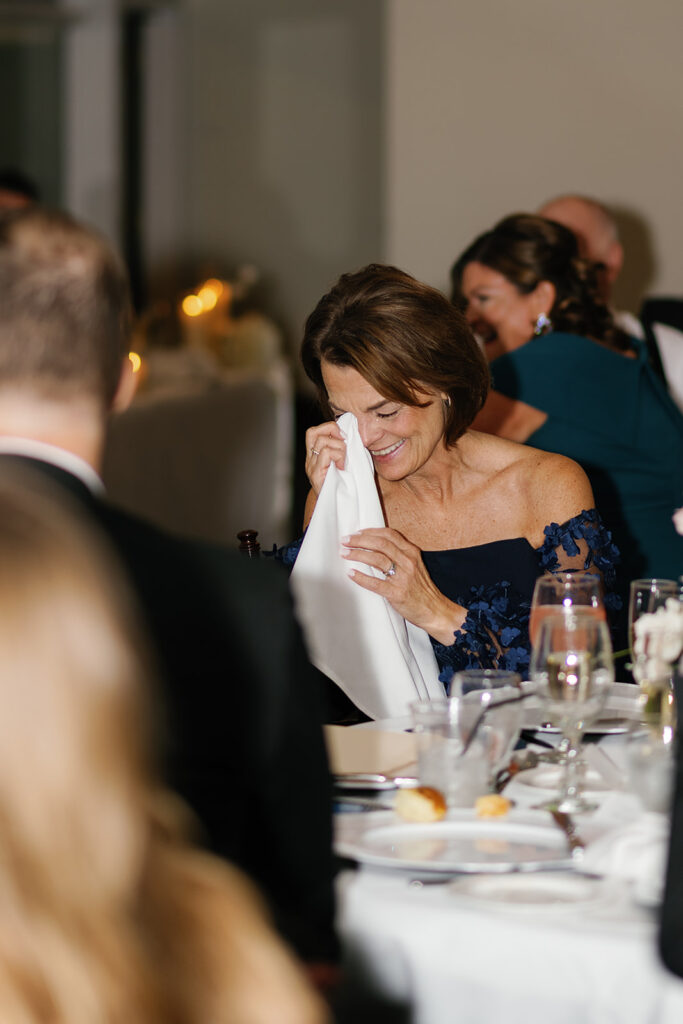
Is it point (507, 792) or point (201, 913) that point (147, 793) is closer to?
point (201, 913)

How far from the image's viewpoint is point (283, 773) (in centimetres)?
119

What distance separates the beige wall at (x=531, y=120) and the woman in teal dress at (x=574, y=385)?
181cm

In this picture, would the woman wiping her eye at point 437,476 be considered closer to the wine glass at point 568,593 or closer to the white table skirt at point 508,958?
the wine glass at point 568,593

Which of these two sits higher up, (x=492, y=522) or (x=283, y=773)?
(x=283, y=773)

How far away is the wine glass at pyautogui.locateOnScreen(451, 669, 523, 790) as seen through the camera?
5.02 ft

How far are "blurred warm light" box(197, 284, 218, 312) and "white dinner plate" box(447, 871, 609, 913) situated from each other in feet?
20.0

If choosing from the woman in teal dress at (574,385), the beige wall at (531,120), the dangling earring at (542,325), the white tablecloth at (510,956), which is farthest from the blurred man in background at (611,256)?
the white tablecloth at (510,956)

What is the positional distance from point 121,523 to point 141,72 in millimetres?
7452

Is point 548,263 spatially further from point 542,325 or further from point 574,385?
point 574,385

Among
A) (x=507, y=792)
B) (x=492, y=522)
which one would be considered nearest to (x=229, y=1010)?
(x=507, y=792)

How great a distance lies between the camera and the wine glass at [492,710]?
5.02ft

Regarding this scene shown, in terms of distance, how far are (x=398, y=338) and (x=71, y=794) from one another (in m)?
1.81

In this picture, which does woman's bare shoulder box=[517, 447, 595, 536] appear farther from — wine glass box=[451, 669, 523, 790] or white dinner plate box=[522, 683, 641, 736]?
wine glass box=[451, 669, 523, 790]

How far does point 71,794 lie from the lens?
77cm
